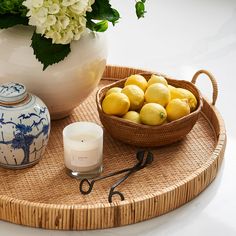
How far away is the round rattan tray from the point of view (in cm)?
101

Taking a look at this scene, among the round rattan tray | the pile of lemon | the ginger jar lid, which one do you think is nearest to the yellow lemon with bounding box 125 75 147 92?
the pile of lemon

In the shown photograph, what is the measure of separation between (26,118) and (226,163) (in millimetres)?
398

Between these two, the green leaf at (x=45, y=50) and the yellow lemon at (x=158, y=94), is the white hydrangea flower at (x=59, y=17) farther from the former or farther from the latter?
the yellow lemon at (x=158, y=94)

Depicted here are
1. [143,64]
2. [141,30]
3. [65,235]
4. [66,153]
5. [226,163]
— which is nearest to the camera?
[65,235]

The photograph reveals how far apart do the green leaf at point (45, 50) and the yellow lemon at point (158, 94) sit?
0.18 metres

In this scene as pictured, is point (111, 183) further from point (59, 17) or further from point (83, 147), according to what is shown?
point (59, 17)

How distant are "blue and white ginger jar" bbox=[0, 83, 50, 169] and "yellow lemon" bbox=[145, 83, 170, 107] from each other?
0.65ft

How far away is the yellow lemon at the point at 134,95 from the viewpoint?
1.19 m

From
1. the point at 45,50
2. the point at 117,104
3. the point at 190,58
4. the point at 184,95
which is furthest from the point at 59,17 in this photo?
the point at 190,58

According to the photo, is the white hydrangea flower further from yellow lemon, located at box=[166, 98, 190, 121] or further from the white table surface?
the white table surface

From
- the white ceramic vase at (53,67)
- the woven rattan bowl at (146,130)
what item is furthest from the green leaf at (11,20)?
the woven rattan bowl at (146,130)

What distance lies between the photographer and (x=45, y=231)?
102 cm

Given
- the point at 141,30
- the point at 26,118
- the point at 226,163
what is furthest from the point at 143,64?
the point at 26,118

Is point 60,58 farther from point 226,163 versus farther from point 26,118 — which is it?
point 226,163
